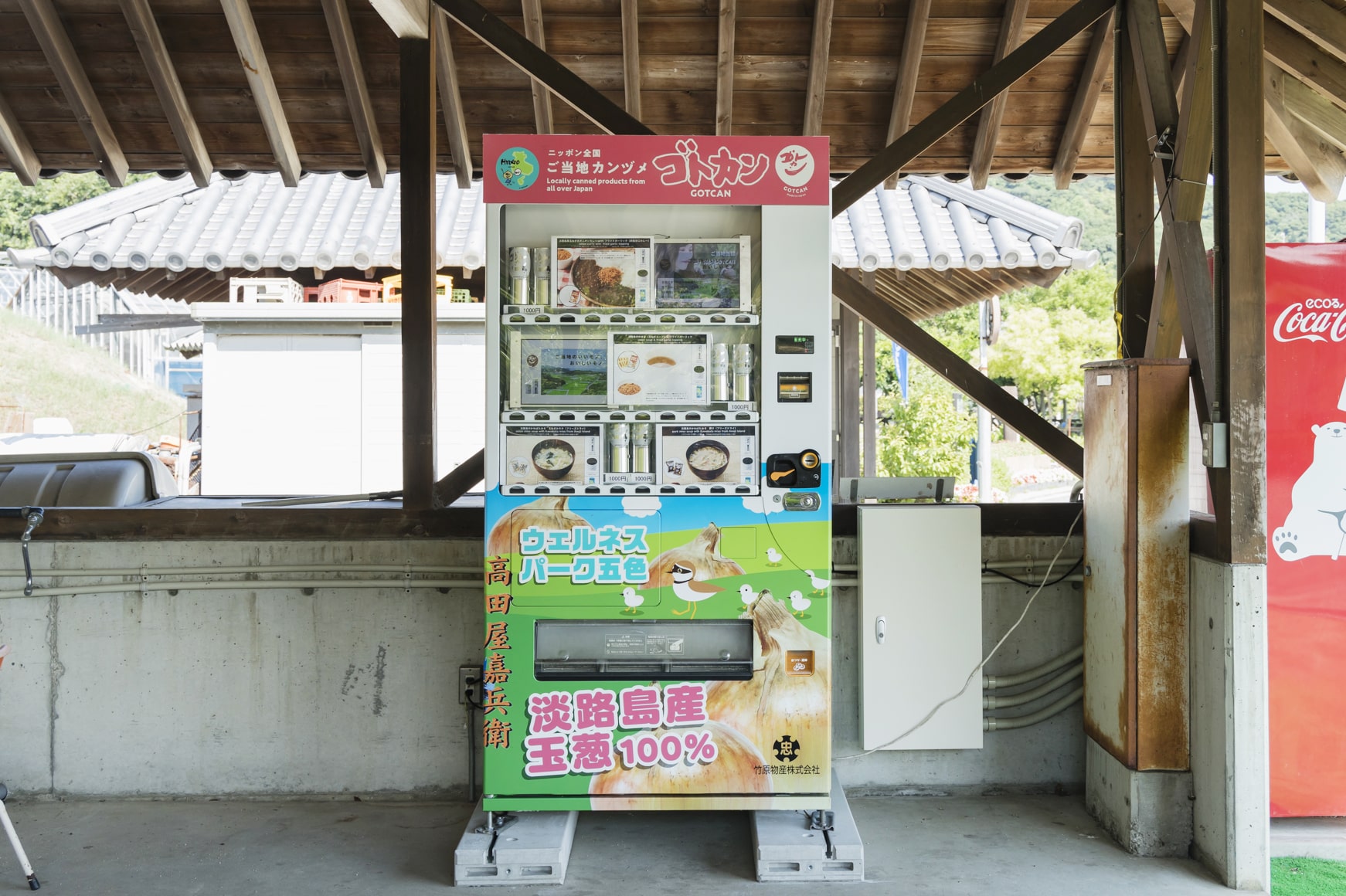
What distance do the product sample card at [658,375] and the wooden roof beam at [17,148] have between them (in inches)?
140

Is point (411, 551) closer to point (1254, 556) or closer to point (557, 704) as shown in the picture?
point (557, 704)

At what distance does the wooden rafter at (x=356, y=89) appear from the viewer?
4379 millimetres

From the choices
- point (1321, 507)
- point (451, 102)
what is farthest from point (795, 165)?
point (1321, 507)

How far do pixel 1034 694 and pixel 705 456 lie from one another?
1858 millimetres

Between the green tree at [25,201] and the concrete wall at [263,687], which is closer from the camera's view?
the concrete wall at [263,687]

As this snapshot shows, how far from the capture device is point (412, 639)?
13.1 feet

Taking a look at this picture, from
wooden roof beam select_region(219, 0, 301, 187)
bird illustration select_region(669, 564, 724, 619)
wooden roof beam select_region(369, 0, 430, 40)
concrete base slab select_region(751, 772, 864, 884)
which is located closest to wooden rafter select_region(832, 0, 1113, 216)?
bird illustration select_region(669, 564, 724, 619)

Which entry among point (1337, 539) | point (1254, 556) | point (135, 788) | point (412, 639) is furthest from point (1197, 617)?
point (135, 788)

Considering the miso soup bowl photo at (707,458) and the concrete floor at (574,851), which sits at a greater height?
the miso soup bowl photo at (707,458)

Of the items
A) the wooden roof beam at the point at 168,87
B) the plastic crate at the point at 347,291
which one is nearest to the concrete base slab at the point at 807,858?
the wooden roof beam at the point at 168,87

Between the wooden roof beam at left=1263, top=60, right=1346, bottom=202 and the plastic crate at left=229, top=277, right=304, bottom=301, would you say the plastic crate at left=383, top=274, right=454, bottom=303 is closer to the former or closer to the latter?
the plastic crate at left=229, top=277, right=304, bottom=301

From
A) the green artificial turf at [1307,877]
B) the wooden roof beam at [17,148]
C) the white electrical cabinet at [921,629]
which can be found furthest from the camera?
the wooden roof beam at [17,148]

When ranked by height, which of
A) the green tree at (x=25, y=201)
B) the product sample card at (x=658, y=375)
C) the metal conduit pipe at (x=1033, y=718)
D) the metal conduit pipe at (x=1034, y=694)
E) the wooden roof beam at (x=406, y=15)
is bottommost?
the metal conduit pipe at (x=1033, y=718)

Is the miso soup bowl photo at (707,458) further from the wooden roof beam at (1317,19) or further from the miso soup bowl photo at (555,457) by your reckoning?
the wooden roof beam at (1317,19)
